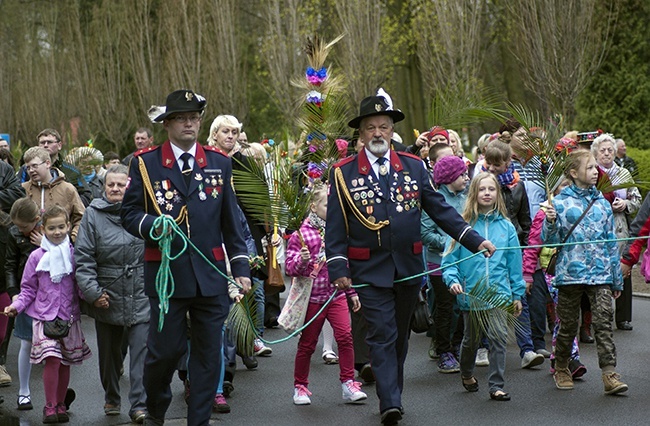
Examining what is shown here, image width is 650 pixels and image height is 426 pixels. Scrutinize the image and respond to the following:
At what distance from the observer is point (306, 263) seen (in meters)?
8.16

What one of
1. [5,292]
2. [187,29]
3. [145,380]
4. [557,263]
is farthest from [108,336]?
[187,29]

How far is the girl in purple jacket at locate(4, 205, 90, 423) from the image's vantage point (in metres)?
7.85

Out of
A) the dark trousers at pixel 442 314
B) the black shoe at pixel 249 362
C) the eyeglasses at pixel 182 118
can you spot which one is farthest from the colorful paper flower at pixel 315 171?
the black shoe at pixel 249 362

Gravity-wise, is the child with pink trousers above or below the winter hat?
below

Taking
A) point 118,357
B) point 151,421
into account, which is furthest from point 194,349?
point 118,357

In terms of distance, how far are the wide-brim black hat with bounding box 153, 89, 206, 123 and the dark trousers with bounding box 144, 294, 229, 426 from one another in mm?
1107

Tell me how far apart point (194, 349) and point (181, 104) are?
4.79 ft

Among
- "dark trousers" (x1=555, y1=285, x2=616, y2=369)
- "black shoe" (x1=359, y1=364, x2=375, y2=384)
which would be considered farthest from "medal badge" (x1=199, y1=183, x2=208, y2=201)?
"dark trousers" (x1=555, y1=285, x2=616, y2=369)

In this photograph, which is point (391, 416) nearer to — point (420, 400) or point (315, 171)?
point (420, 400)

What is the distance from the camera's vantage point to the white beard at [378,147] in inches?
287

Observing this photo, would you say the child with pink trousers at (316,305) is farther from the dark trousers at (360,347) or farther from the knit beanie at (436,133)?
the knit beanie at (436,133)

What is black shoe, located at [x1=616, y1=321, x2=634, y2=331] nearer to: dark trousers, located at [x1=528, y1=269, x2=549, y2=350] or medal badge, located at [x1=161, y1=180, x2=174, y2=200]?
dark trousers, located at [x1=528, y1=269, x2=549, y2=350]

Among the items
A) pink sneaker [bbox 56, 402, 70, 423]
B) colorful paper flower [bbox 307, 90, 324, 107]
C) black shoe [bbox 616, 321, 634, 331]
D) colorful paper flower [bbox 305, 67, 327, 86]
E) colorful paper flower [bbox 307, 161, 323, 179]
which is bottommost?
black shoe [bbox 616, 321, 634, 331]

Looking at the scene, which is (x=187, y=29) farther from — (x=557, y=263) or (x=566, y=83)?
(x=557, y=263)
